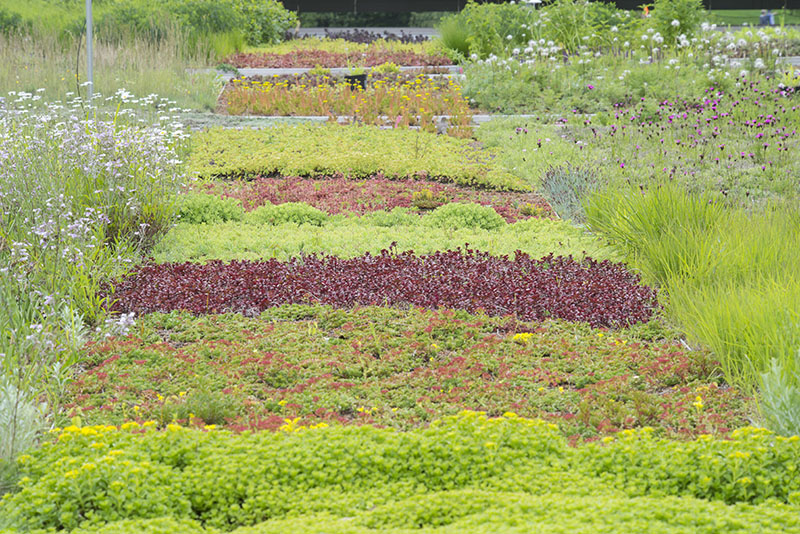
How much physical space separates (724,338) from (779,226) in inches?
74.2

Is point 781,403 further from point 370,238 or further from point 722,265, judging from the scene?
point 370,238

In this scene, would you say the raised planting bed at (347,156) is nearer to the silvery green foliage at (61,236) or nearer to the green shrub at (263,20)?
the silvery green foliage at (61,236)

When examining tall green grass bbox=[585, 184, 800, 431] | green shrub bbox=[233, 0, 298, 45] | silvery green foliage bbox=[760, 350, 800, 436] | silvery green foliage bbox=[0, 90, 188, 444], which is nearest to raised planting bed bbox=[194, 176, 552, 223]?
silvery green foliage bbox=[0, 90, 188, 444]

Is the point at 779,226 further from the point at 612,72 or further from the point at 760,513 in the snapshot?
the point at 612,72

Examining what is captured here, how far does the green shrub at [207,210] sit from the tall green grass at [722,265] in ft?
11.1

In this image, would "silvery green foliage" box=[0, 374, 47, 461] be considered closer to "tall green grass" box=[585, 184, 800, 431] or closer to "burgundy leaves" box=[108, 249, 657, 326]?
"burgundy leaves" box=[108, 249, 657, 326]

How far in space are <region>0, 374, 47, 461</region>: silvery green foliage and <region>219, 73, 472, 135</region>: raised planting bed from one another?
9.16 m

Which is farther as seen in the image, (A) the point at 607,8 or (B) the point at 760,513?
(A) the point at 607,8

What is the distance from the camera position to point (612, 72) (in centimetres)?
1500

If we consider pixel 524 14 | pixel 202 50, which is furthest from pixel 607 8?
pixel 202 50

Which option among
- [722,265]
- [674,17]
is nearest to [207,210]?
[722,265]

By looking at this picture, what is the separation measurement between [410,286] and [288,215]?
2570mm

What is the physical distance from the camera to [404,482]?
11.7 ft

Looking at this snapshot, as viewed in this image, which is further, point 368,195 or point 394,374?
point 368,195
